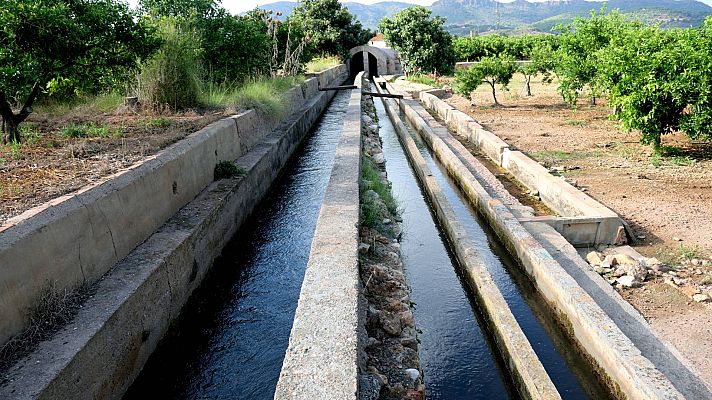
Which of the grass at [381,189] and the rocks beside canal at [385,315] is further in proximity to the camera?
the grass at [381,189]

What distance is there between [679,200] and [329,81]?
19461mm

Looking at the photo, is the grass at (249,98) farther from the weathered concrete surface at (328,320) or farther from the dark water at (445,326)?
the weathered concrete surface at (328,320)

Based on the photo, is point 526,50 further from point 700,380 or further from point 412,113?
point 700,380

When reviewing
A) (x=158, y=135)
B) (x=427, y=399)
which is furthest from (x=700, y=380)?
(x=158, y=135)

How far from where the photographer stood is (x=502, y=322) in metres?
4.41

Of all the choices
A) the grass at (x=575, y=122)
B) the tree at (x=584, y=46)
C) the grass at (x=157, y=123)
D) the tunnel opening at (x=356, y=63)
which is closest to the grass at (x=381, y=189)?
the grass at (x=157, y=123)

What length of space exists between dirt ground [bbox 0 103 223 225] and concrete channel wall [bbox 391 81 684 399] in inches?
172

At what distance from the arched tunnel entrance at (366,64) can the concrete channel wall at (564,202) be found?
26.8 m

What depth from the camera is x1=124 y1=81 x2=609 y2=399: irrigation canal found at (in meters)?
4.19

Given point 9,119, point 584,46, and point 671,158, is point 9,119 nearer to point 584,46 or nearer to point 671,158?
point 671,158

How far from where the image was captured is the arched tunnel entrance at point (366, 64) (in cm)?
3684

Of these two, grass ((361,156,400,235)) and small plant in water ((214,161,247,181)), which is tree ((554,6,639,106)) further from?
small plant in water ((214,161,247,181))

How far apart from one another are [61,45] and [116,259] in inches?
120

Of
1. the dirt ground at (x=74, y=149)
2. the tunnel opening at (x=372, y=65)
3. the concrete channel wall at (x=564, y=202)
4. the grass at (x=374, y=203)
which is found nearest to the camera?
the dirt ground at (x=74, y=149)
